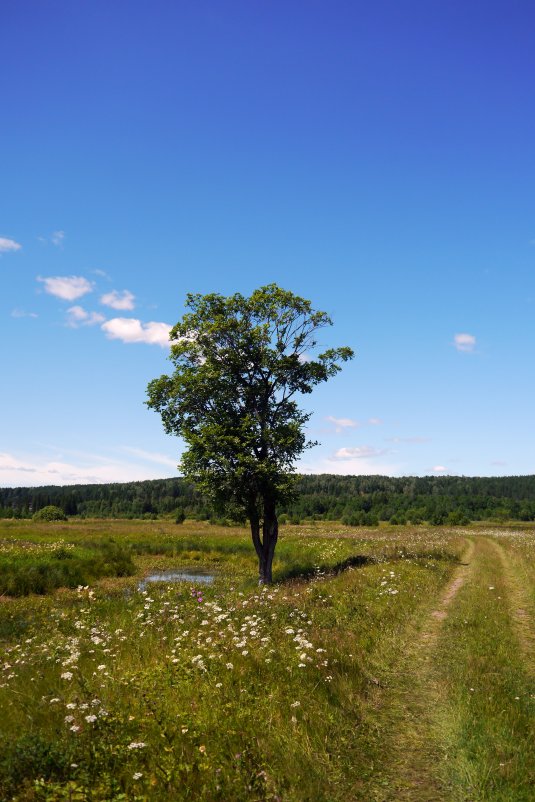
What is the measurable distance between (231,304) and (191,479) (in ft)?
31.9

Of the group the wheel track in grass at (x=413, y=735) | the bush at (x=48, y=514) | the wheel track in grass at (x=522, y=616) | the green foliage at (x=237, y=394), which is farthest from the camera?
the bush at (x=48, y=514)

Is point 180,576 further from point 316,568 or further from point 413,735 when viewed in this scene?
point 413,735

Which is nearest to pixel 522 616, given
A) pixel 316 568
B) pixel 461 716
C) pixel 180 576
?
pixel 461 716

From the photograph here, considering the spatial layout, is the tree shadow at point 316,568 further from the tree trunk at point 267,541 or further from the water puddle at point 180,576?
the water puddle at point 180,576

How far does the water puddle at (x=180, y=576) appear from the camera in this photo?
3194cm

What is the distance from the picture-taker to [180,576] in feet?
114

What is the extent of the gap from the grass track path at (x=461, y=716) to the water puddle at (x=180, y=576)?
22.9m

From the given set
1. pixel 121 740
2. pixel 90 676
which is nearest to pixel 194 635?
pixel 90 676

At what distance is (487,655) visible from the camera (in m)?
9.54

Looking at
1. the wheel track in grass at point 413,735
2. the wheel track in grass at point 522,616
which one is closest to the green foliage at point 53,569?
the wheel track in grass at point 413,735

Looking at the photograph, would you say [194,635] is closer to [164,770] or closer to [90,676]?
[90,676]

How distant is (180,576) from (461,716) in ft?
101

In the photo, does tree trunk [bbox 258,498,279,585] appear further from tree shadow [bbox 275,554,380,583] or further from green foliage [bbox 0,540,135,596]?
green foliage [bbox 0,540,135,596]

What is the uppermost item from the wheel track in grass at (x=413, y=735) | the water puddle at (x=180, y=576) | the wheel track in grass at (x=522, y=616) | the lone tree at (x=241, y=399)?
the lone tree at (x=241, y=399)
